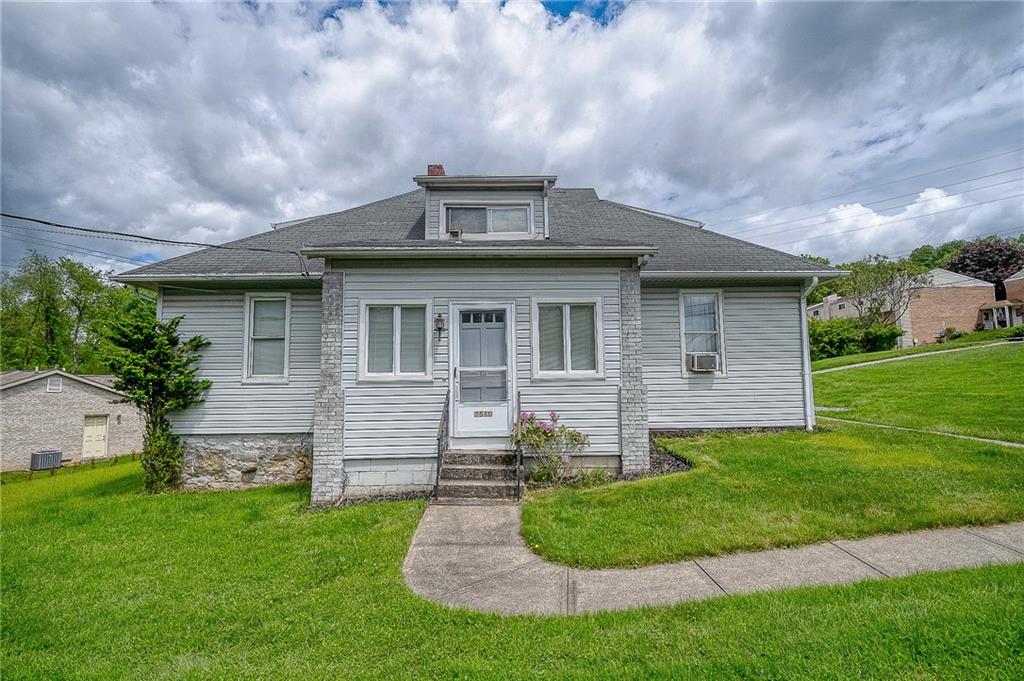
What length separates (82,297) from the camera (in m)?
33.5

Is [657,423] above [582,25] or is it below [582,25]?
below

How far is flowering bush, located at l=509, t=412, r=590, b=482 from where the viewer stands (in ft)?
22.1

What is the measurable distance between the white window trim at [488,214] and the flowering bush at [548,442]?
3.59m

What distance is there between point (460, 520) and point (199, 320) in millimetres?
6612

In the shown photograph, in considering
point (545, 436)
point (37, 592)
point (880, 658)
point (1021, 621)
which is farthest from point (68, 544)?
point (1021, 621)

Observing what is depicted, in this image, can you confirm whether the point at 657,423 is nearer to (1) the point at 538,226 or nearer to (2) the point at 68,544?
(1) the point at 538,226

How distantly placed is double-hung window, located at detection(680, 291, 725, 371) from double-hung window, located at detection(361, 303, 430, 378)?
5.60 metres

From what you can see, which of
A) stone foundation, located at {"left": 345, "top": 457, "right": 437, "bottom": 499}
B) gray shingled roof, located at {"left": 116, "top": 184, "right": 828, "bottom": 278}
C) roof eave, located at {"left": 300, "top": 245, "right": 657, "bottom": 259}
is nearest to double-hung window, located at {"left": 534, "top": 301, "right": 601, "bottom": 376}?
roof eave, located at {"left": 300, "top": 245, "right": 657, "bottom": 259}

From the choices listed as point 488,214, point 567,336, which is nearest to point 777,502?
point 567,336

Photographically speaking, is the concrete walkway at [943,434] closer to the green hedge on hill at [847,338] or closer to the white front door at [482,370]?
the white front door at [482,370]

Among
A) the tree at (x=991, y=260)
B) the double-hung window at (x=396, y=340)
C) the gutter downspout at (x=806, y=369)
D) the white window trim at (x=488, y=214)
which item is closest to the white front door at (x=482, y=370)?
the double-hung window at (x=396, y=340)

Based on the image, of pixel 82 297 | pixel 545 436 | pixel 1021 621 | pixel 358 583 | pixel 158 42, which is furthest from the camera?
pixel 82 297

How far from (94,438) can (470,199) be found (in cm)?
3073

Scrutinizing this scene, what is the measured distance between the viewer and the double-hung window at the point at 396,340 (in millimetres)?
7062
